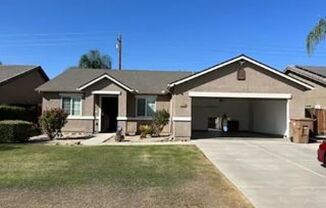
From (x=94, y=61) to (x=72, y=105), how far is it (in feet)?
113

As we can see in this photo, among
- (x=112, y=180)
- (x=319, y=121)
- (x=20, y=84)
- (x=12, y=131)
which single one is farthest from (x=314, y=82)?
(x=112, y=180)

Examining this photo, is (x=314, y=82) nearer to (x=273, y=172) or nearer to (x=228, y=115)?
(x=228, y=115)

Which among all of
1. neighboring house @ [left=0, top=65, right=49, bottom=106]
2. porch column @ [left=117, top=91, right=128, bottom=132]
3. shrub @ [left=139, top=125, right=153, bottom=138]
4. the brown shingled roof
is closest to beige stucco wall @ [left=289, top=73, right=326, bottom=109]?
the brown shingled roof

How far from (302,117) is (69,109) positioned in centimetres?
1427

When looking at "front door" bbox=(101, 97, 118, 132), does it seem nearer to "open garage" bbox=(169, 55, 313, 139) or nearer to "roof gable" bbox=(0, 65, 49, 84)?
"open garage" bbox=(169, 55, 313, 139)

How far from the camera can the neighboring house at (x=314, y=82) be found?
30594 millimetres

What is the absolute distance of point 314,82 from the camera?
105 feet

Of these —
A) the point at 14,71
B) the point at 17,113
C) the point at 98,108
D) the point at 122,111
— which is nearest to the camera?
the point at 122,111

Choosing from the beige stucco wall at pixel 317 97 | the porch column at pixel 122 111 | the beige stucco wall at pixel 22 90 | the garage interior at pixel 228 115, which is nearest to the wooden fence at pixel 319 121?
the beige stucco wall at pixel 317 97

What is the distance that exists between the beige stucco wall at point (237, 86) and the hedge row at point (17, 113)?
39.2 feet

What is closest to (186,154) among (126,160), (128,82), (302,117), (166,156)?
(166,156)

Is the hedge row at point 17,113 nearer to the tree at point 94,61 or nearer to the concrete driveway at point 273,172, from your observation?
the concrete driveway at point 273,172

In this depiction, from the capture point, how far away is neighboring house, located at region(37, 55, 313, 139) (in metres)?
24.0

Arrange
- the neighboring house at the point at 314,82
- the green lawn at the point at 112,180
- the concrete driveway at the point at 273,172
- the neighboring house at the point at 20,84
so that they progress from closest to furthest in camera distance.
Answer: the green lawn at the point at 112,180 → the concrete driveway at the point at 273,172 → the neighboring house at the point at 314,82 → the neighboring house at the point at 20,84
